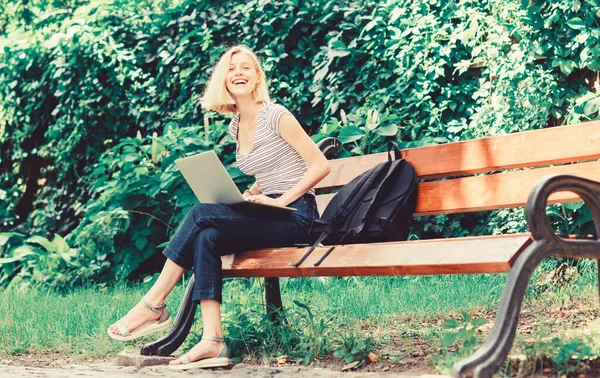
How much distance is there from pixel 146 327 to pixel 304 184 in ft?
3.06

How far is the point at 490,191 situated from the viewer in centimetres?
347

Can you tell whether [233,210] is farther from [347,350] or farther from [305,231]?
[347,350]

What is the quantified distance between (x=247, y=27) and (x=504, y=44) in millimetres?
2220

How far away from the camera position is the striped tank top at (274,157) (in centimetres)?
390

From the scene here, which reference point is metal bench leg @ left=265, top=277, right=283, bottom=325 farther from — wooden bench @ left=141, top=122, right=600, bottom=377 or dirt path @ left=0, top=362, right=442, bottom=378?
dirt path @ left=0, top=362, right=442, bottom=378

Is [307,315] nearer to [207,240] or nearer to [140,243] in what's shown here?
[207,240]

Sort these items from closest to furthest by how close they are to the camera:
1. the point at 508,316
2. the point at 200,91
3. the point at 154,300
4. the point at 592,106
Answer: the point at 508,316
the point at 154,300
the point at 592,106
the point at 200,91

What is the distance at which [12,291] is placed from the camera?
6.70 m

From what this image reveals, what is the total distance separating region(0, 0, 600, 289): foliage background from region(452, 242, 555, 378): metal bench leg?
2413 mm

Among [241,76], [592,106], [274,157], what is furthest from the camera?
[592,106]

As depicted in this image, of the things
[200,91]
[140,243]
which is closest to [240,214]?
[140,243]

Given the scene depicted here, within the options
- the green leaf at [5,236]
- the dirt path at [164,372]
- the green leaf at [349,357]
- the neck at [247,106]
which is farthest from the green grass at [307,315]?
the green leaf at [5,236]

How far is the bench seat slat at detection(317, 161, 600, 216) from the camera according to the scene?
3293mm

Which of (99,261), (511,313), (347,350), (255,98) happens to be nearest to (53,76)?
(99,261)
